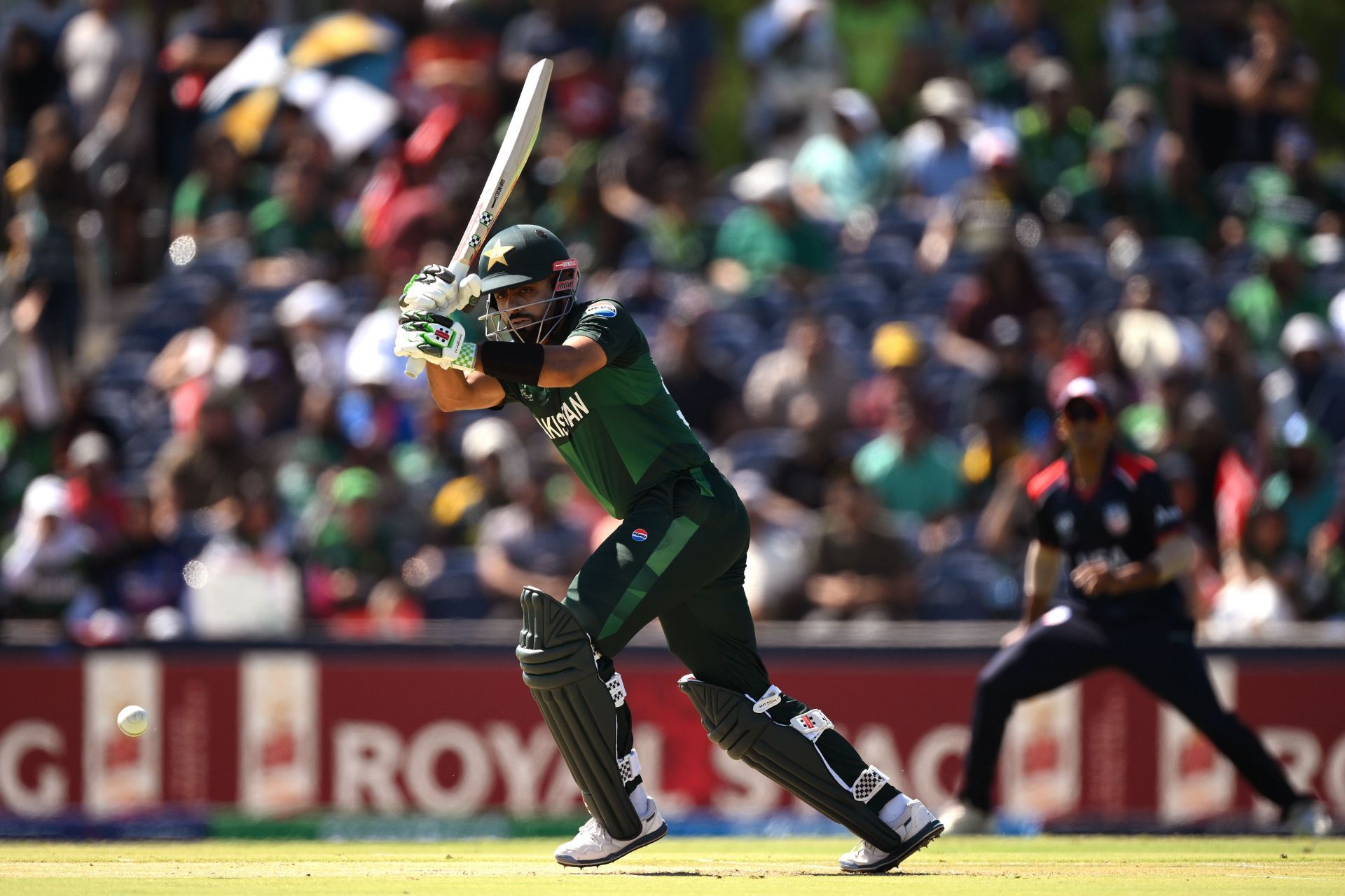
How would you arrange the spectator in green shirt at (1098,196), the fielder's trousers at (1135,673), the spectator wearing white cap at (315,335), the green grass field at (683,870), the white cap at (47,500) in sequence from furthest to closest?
the spectator in green shirt at (1098,196) < the spectator wearing white cap at (315,335) < the white cap at (47,500) < the fielder's trousers at (1135,673) < the green grass field at (683,870)

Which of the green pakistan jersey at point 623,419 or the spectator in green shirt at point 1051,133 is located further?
the spectator in green shirt at point 1051,133

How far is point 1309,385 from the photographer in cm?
1277

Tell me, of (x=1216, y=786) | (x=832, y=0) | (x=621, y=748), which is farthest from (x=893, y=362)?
(x=621, y=748)

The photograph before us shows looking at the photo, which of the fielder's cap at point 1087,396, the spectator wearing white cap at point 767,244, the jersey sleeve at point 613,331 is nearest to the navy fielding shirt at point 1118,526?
the fielder's cap at point 1087,396

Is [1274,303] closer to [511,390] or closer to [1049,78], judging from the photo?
[1049,78]

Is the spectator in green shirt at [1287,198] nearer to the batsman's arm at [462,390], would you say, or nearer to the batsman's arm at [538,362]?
the batsman's arm at [462,390]

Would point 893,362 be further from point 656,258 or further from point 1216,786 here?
point 1216,786

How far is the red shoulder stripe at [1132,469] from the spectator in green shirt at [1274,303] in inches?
198

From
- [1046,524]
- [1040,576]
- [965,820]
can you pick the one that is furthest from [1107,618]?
[965,820]

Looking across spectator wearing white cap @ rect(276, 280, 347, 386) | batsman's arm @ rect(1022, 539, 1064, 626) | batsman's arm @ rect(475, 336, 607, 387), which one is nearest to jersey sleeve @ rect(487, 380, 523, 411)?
batsman's arm @ rect(475, 336, 607, 387)

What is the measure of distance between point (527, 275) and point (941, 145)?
875cm

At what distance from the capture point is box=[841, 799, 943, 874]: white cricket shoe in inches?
259

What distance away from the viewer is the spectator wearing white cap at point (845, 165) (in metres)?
14.9

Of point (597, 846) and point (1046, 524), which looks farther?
point (1046, 524)
